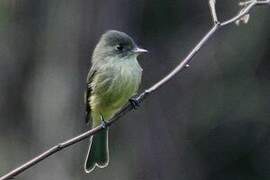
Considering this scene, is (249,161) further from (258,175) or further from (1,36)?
(1,36)

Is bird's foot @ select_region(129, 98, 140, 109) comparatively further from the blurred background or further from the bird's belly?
the blurred background

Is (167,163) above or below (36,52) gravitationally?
below

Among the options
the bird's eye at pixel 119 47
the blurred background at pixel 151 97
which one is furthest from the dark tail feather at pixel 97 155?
the blurred background at pixel 151 97

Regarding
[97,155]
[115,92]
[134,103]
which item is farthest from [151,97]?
[134,103]

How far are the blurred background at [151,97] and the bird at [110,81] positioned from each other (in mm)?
2711

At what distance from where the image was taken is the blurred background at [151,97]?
9.59 meters

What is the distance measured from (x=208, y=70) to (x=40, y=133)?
7.06ft

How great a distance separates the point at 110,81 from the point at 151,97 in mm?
3828

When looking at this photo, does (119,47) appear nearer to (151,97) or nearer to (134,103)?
(134,103)

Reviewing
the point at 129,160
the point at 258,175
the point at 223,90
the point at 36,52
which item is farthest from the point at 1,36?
the point at 258,175

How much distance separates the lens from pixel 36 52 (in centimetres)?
989

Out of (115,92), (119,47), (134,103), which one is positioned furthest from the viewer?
(119,47)

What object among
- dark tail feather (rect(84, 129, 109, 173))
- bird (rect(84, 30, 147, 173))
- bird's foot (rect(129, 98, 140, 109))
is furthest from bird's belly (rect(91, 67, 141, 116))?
dark tail feather (rect(84, 129, 109, 173))

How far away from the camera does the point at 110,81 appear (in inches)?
257
